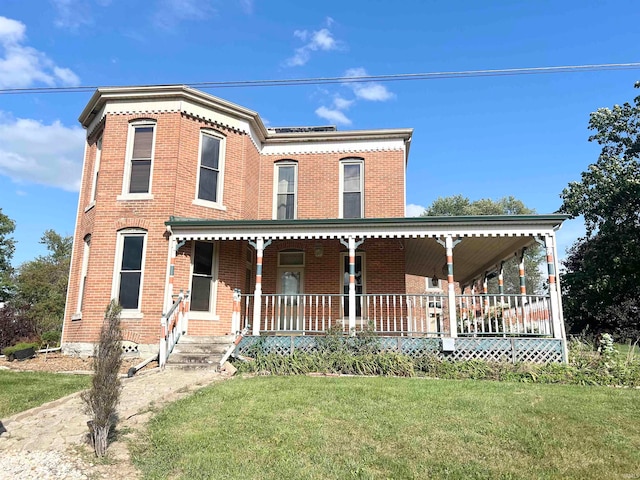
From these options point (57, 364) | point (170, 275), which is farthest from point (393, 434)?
point (57, 364)

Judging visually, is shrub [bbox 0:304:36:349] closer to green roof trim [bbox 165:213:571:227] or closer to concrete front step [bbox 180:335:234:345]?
concrete front step [bbox 180:335:234:345]

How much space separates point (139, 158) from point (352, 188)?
21.3 ft

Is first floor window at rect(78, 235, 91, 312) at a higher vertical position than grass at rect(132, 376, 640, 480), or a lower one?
higher

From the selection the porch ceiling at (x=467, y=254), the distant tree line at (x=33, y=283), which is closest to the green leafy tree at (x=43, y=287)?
the distant tree line at (x=33, y=283)

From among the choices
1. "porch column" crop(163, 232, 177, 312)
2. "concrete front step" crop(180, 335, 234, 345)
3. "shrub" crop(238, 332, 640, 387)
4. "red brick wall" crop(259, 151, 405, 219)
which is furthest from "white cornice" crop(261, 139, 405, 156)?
"shrub" crop(238, 332, 640, 387)

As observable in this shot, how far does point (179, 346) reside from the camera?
10523 millimetres

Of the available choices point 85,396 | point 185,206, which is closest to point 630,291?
point 185,206

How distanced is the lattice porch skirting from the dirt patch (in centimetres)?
268

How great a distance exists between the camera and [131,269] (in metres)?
11.9

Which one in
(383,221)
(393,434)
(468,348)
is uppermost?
(383,221)

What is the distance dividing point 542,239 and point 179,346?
8.90m

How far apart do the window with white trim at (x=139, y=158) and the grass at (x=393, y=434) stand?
6.97 meters

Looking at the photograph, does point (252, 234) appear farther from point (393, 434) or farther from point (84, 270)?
point (393, 434)

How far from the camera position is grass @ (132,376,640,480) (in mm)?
4430
